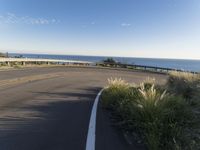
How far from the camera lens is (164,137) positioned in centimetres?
636

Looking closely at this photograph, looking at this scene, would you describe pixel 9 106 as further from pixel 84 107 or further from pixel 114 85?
pixel 114 85

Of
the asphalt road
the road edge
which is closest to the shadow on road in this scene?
the asphalt road

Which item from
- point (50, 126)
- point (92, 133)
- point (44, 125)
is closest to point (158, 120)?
point (92, 133)

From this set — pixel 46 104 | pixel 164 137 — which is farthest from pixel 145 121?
pixel 46 104

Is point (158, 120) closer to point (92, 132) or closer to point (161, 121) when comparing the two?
point (161, 121)

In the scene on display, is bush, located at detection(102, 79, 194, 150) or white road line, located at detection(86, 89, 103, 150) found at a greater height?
bush, located at detection(102, 79, 194, 150)

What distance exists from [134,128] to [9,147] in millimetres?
3123

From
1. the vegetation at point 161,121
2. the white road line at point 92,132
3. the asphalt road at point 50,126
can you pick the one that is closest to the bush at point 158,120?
the vegetation at point 161,121

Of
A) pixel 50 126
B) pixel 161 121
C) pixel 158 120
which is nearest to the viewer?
pixel 158 120

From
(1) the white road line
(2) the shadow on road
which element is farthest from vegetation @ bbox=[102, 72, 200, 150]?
(2) the shadow on road

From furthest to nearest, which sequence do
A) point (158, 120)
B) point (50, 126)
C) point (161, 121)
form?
point (50, 126) < point (161, 121) < point (158, 120)

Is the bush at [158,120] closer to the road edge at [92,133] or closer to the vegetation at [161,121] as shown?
the vegetation at [161,121]

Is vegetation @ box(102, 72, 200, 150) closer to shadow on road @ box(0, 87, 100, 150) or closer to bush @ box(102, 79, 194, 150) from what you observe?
bush @ box(102, 79, 194, 150)

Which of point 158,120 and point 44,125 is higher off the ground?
point 158,120
